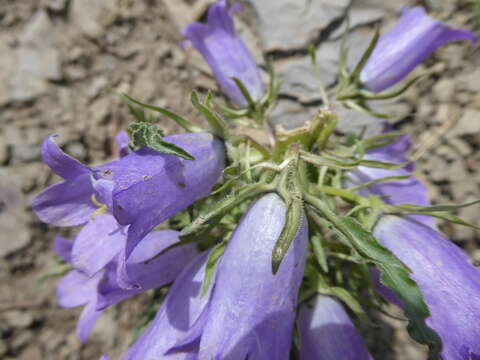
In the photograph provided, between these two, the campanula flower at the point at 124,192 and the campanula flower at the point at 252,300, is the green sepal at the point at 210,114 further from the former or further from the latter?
the campanula flower at the point at 252,300

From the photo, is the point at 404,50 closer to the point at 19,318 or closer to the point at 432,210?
the point at 432,210

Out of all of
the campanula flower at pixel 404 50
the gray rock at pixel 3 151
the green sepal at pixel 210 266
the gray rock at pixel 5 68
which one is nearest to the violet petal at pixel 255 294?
the green sepal at pixel 210 266

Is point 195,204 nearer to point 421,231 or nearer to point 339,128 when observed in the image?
point 421,231

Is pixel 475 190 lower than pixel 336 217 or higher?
lower

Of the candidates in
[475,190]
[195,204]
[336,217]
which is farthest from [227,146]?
[475,190]

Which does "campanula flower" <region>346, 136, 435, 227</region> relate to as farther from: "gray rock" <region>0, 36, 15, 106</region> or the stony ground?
"gray rock" <region>0, 36, 15, 106</region>

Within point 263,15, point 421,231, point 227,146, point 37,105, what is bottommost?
point 421,231
